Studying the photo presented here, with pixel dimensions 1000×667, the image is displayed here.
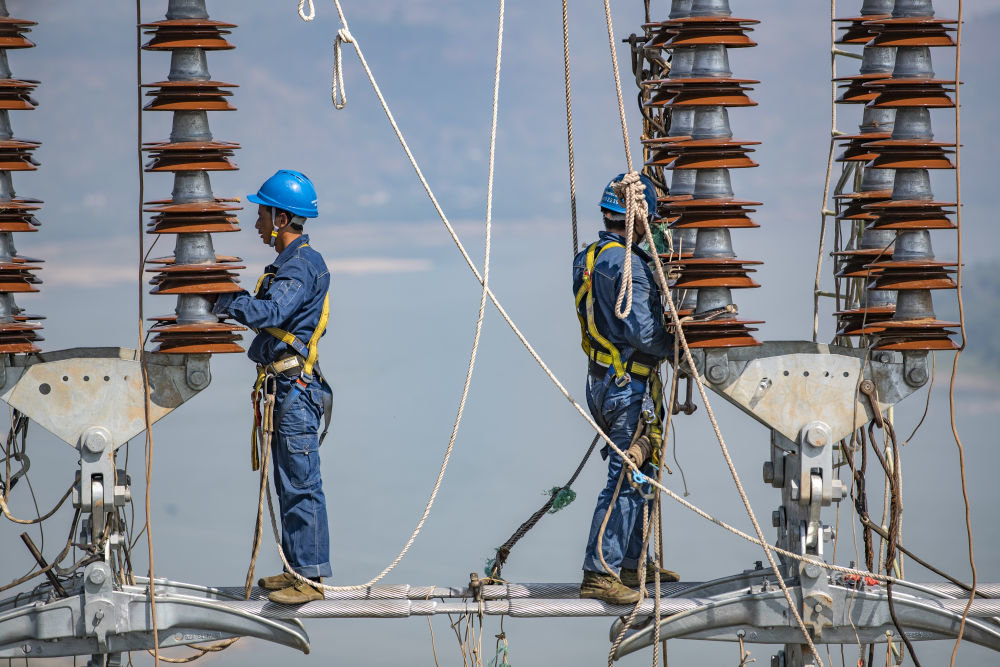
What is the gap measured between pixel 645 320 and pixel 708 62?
165cm

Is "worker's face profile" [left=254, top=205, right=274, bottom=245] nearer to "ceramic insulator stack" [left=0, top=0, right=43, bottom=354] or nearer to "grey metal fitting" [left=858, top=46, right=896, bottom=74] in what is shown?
"ceramic insulator stack" [left=0, top=0, right=43, bottom=354]

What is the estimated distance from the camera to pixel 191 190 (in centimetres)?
891

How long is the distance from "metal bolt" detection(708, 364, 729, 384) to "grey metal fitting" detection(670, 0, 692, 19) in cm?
216

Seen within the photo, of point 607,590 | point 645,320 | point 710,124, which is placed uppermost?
point 710,124

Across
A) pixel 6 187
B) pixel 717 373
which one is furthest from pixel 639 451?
pixel 6 187

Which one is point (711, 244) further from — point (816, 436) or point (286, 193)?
point (286, 193)

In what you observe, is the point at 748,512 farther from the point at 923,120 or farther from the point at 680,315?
the point at 923,120

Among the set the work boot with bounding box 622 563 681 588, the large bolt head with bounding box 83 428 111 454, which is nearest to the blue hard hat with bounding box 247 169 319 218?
the large bolt head with bounding box 83 428 111 454

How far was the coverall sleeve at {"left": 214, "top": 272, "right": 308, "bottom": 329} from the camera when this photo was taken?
8.44 m

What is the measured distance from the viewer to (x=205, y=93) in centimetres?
894

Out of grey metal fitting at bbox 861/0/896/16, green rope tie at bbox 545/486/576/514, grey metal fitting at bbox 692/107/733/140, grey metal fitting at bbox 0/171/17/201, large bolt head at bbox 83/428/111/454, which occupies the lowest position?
green rope tie at bbox 545/486/576/514

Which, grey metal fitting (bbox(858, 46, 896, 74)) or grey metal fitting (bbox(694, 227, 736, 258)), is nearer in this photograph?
grey metal fitting (bbox(694, 227, 736, 258))

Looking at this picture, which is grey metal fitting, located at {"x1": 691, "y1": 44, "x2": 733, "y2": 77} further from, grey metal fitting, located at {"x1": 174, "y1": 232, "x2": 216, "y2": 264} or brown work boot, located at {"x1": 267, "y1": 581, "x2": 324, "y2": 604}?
brown work boot, located at {"x1": 267, "y1": 581, "x2": 324, "y2": 604}

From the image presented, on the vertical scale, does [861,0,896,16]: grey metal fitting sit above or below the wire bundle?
above
